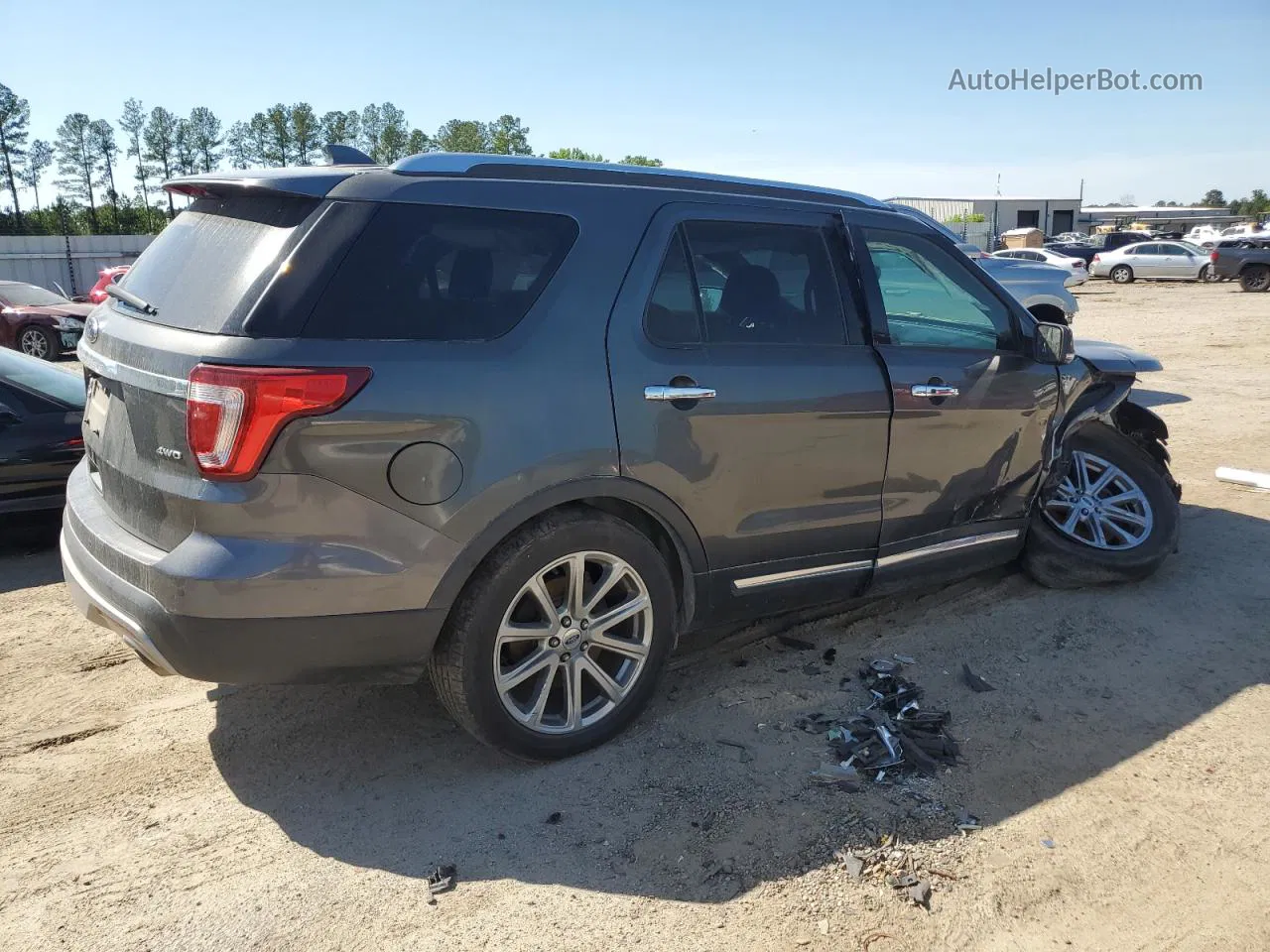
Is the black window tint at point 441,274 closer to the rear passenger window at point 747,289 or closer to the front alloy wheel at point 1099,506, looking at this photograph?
the rear passenger window at point 747,289

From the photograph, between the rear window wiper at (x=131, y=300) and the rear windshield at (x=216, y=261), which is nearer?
the rear windshield at (x=216, y=261)

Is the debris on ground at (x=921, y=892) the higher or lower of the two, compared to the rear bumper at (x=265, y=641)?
lower

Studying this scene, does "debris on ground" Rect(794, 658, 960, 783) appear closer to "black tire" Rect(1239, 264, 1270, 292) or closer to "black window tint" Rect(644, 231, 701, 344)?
"black window tint" Rect(644, 231, 701, 344)

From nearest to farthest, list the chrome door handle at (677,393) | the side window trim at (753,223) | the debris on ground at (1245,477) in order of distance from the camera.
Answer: the chrome door handle at (677,393)
the side window trim at (753,223)
the debris on ground at (1245,477)

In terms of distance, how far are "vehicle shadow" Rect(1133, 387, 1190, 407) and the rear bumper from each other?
9.95m

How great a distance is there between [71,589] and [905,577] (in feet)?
10.9

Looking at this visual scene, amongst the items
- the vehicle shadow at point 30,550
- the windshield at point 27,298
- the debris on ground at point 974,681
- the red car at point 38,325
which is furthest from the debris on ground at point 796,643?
the windshield at point 27,298

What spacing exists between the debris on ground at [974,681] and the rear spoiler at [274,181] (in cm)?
304

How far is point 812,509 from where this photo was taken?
3.99 metres

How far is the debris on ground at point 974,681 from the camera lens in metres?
4.08

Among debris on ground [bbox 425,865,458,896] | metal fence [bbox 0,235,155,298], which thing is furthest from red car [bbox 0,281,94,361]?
debris on ground [bbox 425,865,458,896]

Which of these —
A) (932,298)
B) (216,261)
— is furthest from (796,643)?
A: (216,261)

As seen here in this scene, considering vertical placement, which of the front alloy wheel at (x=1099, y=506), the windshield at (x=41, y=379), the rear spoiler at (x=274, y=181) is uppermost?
the rear spoiler at (x=274, y=181)

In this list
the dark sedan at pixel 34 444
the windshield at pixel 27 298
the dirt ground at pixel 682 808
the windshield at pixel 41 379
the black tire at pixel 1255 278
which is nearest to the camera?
the dirt ground at pixel 682 808
